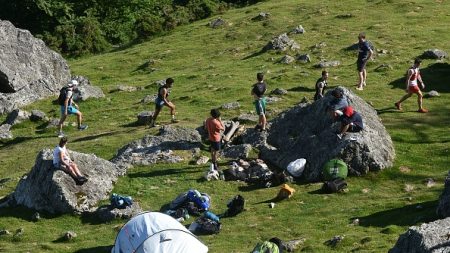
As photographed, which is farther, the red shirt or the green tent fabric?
the red shirt

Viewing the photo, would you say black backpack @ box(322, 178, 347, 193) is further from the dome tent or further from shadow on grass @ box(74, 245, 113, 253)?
shadow on grass @ box(74, 245, 113, 253)

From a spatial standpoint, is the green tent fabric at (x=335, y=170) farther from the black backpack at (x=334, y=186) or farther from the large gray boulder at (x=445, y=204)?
the large gray boulder at (x=445, y=204)

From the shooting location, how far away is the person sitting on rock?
104ft

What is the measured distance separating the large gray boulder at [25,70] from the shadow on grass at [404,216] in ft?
91.3

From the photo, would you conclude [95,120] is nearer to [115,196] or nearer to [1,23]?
[1,23]

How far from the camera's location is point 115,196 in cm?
2797

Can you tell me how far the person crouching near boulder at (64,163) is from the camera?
29.0 meters

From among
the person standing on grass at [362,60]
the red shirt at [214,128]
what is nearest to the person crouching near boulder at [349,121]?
the red shirt at [214,128]

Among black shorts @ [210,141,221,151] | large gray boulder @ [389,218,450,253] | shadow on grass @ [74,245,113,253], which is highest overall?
large gray boulder @ [389,218,450,253]

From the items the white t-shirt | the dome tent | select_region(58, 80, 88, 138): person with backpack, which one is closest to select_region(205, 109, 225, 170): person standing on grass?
the white t-shirt

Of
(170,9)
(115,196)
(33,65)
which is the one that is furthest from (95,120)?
(170,9)

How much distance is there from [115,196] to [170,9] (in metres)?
46.5

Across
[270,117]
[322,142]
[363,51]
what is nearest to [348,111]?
[322,142]

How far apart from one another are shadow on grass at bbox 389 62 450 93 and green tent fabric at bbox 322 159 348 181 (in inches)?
571
